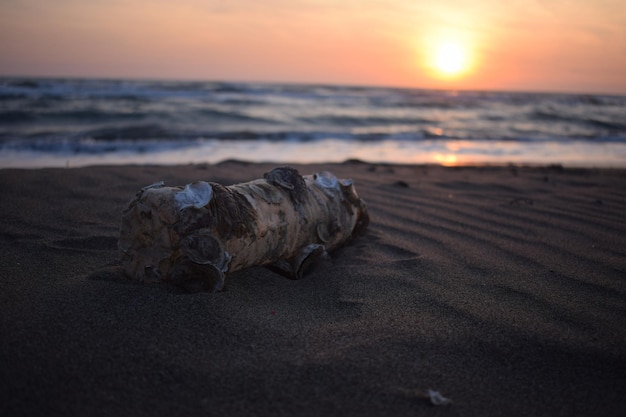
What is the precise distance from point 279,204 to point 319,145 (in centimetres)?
801

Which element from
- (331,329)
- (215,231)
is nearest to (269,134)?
(215,231)

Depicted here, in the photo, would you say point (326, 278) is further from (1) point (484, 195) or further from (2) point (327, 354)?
(1) point (484, 195)

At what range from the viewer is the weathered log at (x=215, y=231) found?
213cm

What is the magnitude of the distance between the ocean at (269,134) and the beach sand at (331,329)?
193 inches

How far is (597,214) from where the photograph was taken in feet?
14.0

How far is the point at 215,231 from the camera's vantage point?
2166 millimetres

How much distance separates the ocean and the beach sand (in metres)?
4.90

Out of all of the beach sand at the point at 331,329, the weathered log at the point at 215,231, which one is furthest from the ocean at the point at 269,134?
the weathered log at the point at 215,231

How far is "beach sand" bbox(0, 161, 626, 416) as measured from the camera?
168 centimetres

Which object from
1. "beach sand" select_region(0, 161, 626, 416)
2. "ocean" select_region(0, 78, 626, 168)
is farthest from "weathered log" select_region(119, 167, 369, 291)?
"ocean" select_region(0, 78, 626, 168)

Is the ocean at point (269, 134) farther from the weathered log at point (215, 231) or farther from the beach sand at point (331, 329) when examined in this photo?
the weathered log at point (215, 231)

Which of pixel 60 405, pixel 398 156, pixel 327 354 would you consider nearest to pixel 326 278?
pixel 327 354

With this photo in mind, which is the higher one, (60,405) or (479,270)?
(479,270)

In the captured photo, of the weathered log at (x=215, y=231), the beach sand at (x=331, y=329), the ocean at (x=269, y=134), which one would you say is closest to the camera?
the beach sand at (x=331, y=329)
